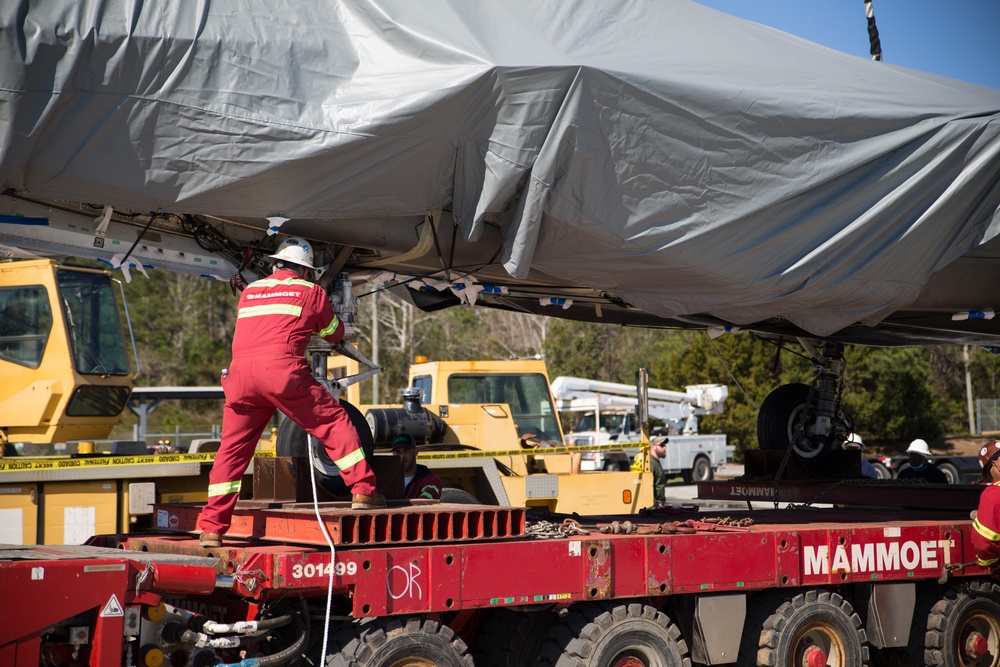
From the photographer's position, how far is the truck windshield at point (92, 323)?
35.9 feet

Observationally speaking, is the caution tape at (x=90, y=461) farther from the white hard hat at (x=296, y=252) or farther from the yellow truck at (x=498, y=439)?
the white hard hat at (x=296, y=252)

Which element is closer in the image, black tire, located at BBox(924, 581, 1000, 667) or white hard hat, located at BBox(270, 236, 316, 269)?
white hard hat, located at BBox(270, 236, 316, 269)

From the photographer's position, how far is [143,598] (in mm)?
4898

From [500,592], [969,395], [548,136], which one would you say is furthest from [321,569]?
[969,395]

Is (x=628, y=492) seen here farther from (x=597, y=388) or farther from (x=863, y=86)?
(x=597, y=388)

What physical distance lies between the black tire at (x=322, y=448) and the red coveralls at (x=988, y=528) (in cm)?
423

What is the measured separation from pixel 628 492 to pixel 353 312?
6.27 meters

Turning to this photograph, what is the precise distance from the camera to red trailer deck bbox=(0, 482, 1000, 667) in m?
4.87

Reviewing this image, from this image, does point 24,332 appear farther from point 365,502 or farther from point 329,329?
point 365,502

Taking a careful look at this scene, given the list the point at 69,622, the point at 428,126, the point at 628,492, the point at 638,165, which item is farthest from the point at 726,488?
the point at 69,622

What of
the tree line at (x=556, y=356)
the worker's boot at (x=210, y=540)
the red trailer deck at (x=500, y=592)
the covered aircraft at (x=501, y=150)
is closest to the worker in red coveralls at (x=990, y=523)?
the red trailer deck at (x=500, y=592)

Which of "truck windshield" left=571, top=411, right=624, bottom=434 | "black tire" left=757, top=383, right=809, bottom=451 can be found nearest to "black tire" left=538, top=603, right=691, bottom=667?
"black tire" left=757, top=383, right=809, bottom=451

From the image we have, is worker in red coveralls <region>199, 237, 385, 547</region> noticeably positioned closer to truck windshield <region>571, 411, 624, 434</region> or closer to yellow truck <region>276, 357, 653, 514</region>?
yellow truck <region>276, 357, 653, 514</region>

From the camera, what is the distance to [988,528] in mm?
7297
